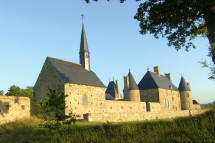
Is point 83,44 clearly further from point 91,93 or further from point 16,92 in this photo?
point 16,92

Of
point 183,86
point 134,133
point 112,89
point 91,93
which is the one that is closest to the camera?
point 134,133

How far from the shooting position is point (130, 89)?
3772cm

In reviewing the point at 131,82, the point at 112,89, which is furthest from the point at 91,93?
the point at 112,89

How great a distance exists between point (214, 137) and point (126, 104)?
73.4 feet

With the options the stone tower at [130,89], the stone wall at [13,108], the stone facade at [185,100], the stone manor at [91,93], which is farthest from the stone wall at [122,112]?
the stone facade at [185,100]

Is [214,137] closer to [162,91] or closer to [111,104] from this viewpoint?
[111,104]

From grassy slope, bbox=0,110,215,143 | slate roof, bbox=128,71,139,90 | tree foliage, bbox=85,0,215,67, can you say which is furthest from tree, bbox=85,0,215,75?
slate roof, bbox=128,71,139,90

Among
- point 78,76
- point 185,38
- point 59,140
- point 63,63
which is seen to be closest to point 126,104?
point 78,76

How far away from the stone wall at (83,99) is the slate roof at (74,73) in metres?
0.64

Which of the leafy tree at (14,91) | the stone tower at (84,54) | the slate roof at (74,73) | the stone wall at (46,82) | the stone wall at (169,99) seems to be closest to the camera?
the stone wall at (46,82)

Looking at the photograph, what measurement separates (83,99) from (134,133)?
50.3ft

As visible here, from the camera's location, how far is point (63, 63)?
85.9 feet

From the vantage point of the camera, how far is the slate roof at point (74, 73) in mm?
23547

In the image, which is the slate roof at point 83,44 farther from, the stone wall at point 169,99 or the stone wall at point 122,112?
the stone wall at point 169,99
